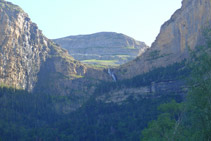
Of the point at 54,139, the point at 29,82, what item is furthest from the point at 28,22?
the point at 54,139

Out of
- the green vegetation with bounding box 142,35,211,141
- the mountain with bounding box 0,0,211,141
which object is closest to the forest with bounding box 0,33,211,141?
the mountain with bounding box 0,0,211,141

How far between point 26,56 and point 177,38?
53.4m

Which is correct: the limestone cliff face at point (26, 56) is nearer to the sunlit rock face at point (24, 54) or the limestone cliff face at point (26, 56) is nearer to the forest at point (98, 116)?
the sunlit rock face at point (24, 54)

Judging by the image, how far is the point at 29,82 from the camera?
122688mm

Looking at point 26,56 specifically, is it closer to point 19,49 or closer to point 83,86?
point 19,49

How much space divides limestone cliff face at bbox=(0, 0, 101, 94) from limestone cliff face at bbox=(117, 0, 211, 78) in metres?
22.7

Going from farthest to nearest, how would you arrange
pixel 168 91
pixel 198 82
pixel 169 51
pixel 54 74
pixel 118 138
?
pixel 54 74 → pixel 169 51 → pixel 168 91 → pixel 118 138 → pixel 198 82

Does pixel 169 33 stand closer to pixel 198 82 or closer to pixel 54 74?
pixel 54 74

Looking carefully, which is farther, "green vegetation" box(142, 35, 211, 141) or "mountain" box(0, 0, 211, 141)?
"mountain" box(0, 0, 211, 141)

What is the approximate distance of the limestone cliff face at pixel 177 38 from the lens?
97.6m

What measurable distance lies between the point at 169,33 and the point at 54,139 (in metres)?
55.2

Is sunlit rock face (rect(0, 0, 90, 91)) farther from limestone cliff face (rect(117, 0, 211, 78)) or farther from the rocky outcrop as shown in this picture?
limestone cliff face (rect(117, 0, 211, 78))

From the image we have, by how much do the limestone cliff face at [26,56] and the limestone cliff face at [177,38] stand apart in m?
22.7

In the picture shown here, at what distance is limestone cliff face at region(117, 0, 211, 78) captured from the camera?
97625 mm
